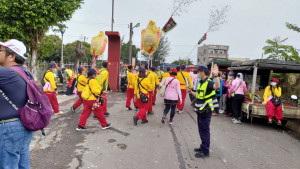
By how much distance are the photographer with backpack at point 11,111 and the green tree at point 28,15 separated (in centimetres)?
1392

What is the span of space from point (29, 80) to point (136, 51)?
59571 millimetres

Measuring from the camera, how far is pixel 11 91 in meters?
2.12

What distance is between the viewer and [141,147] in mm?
4840

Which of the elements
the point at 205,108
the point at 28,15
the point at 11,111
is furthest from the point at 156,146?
the point at 28,15

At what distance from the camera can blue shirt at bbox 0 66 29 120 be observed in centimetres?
207

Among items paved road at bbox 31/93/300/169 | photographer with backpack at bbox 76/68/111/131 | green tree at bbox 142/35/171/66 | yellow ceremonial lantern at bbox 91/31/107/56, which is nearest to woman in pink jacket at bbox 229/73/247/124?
paved road at bbox 31/93/300/169

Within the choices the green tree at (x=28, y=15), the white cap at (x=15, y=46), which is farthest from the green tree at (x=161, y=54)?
the white cap at (x=15, y=46)

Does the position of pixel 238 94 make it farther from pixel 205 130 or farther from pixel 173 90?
pixel 205 130

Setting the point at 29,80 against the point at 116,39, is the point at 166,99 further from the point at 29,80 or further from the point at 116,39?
the point at 116,39

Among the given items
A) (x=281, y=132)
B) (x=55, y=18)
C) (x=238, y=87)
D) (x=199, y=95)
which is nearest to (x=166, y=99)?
(x=199, y=95)

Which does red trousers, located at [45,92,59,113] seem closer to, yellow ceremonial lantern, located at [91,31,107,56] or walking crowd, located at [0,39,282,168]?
walking crowd, located at [0,39,282,168]

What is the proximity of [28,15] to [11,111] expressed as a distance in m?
14.9

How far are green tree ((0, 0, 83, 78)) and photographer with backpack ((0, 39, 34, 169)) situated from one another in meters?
13.9

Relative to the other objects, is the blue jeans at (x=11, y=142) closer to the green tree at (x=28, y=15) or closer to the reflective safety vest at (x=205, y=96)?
the reflective safety vest at (x=205, y=96)
